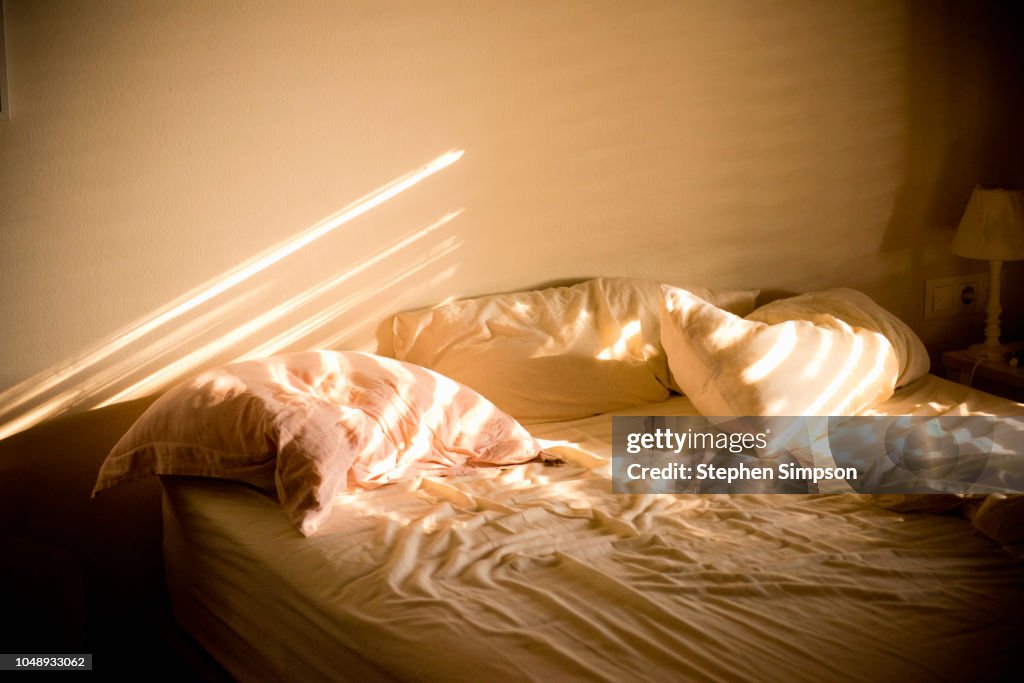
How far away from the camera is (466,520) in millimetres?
1778

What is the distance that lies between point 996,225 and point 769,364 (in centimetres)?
115

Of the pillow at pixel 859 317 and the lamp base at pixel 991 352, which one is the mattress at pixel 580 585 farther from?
the lamp base at pixel 991 352

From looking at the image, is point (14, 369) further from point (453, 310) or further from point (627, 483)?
point (627, 483)

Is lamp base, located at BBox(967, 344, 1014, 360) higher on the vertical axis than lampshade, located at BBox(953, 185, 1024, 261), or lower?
lower

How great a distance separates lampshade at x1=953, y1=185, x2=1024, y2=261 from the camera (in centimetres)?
284

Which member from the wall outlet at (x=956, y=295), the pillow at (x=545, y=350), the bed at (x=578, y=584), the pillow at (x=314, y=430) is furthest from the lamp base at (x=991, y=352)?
the pillow at (x=314, y=430)

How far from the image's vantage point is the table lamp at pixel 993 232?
9.31ft

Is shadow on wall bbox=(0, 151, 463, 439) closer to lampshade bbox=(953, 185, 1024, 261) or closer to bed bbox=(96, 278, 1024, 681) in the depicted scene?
Answer: bed bbox=(96, 278, 1024, 681)

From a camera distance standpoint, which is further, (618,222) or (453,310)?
(618,222)

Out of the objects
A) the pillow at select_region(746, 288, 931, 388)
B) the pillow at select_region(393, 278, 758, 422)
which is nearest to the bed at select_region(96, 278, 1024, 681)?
the pillow at select_region(393, 278, 758, 422)

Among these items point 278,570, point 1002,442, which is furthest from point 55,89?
point 1002,442

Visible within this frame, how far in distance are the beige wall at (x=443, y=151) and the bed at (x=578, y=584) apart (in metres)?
0.47

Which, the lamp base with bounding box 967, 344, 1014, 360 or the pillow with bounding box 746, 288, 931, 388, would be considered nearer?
the pillow with bounding box 746, 288, 931, 388

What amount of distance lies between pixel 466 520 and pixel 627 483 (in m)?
0.35
